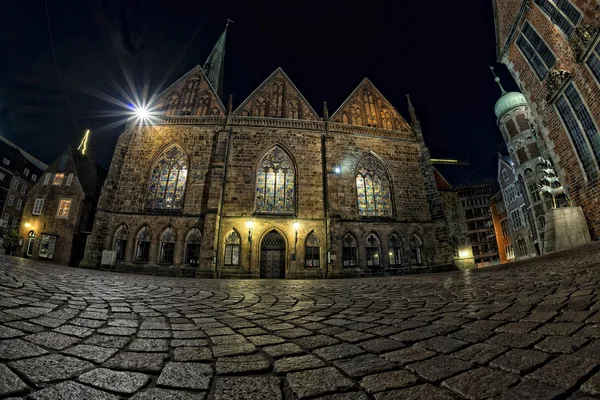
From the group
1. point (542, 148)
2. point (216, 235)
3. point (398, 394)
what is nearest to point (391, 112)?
point (542, 148)

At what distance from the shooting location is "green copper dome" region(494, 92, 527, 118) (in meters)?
26.6

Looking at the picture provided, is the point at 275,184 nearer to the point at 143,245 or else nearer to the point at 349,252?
the point at 349,252

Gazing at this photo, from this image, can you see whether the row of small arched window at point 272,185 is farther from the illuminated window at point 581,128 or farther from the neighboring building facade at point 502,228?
the neighboring building facade at point 502,228

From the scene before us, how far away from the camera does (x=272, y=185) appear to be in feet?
53.6

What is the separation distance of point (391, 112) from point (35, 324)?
21.3m

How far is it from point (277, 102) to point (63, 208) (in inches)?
731

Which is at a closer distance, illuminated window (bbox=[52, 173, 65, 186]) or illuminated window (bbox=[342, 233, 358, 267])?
illuminated window (bbox=[342, 233, 358, 267])

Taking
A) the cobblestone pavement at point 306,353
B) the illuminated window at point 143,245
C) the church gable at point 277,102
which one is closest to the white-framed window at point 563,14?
the church gable at point 277,102

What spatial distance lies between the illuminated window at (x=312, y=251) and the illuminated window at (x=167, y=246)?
307 inches

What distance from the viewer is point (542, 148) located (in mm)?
18688

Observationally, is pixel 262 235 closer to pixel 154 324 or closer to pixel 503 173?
pixel 154 324

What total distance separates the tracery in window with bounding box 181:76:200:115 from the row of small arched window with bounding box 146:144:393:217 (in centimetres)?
309

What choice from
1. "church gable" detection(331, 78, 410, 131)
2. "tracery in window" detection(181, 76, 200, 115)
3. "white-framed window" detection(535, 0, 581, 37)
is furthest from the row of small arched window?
"white-framed window" detection(535, 0, 581, 37)

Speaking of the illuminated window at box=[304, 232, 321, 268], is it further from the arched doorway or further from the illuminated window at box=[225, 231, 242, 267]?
the illuminated window at box=[225, 231, 242, 267]
